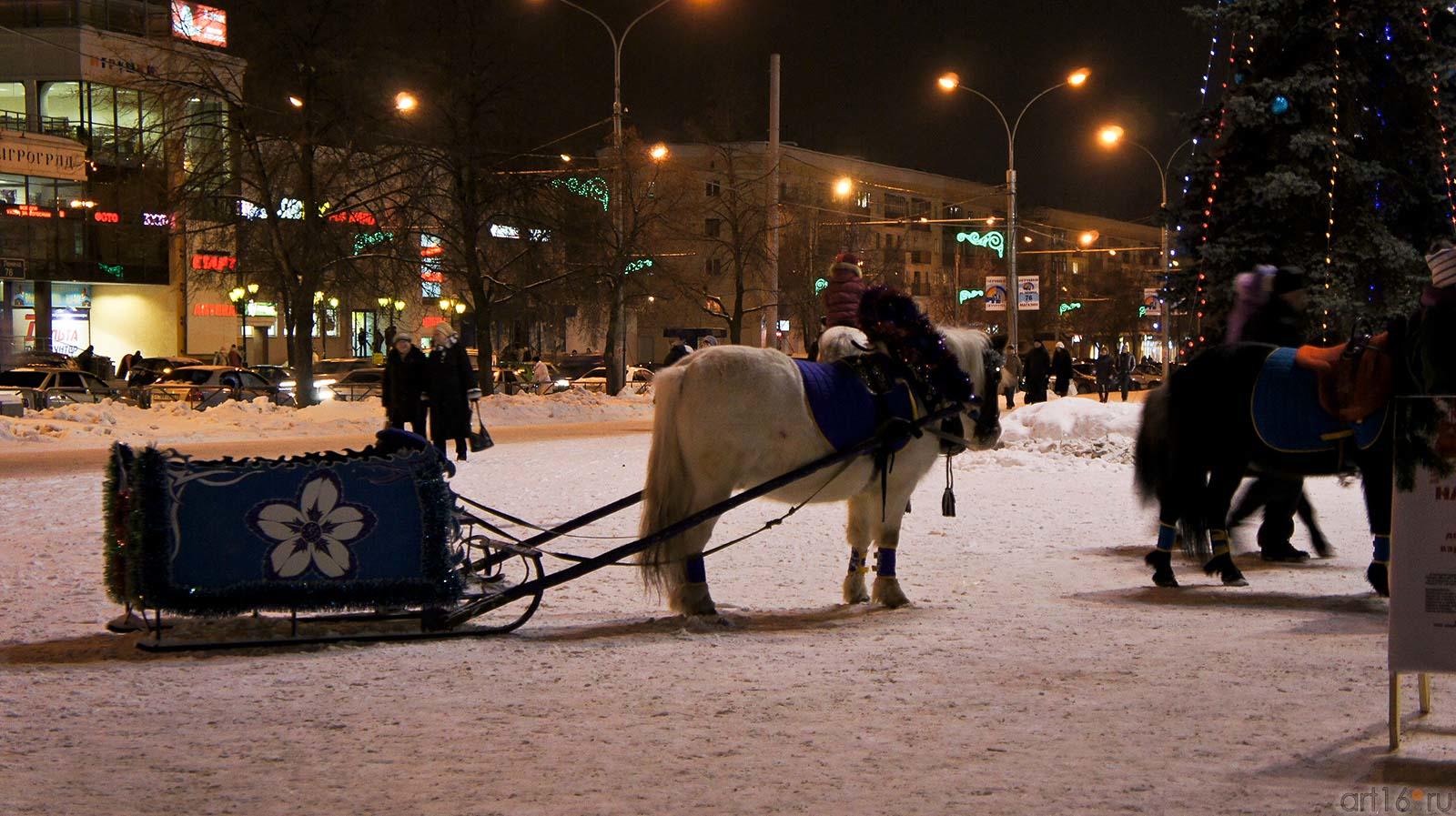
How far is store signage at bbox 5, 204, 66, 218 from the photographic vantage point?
53969 millimetres

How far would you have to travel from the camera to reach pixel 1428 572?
5.43m

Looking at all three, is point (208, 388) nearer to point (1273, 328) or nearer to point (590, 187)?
point (590, 187)

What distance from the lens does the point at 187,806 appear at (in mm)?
4723

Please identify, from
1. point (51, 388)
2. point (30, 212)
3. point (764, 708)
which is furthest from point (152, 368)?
point (764, 708)

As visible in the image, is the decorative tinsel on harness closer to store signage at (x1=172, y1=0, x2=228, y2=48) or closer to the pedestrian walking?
the pedestrian walking

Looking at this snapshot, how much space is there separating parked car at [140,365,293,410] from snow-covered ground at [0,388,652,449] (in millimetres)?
2643

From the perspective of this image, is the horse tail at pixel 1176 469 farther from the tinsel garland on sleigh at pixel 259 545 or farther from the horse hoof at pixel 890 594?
the tinsel garland on sleigh at pixel 259 545

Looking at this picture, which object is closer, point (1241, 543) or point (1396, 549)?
point (1396, 549)

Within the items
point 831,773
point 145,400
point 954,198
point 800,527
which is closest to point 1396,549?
point 831,773

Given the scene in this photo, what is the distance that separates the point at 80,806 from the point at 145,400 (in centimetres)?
3173

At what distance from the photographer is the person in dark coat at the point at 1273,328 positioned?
36.1 ft

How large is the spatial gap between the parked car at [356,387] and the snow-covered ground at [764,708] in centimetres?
3104

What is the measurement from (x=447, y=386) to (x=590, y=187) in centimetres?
2471

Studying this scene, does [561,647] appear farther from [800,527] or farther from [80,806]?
[800,527]
